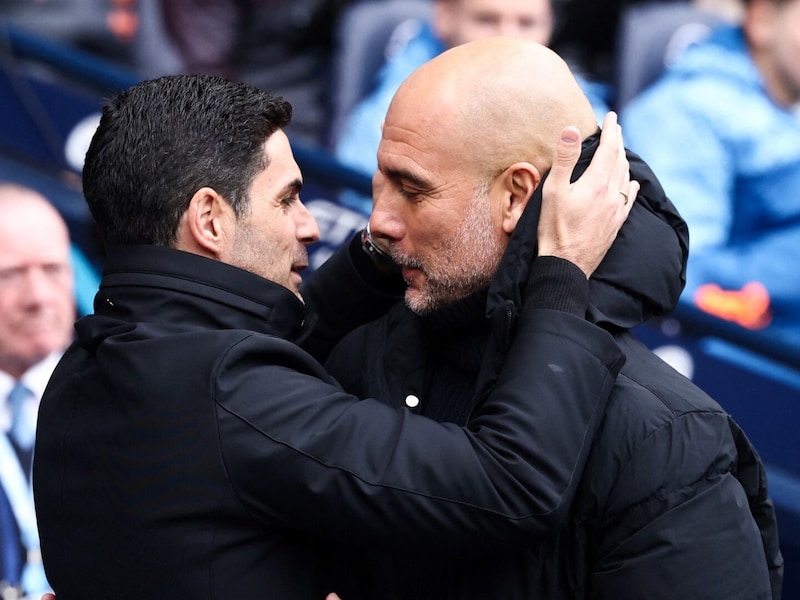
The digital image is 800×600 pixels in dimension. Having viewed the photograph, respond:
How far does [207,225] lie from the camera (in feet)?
5.99

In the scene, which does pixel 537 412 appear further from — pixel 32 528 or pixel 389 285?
pixel 32 528

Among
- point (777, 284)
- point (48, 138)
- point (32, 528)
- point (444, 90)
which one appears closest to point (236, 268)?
point (444, 90)

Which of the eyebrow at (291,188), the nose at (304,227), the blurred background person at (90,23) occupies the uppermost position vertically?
the blurred background person at (90,23)

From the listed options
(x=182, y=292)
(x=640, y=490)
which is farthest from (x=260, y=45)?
(x=640, y=490)

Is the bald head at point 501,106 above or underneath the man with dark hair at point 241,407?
above

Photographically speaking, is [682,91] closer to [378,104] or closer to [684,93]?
[684,93]

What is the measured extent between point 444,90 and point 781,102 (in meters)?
2.90

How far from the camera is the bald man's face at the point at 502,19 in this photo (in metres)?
4.09

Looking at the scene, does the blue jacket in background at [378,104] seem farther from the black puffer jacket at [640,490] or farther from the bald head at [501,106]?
the black puffer jacket at [640,490]

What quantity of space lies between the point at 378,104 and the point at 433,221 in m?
2.46

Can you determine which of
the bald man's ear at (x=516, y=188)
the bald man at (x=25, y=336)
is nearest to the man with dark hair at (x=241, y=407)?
the bald man's ear at (x=516, y=188)

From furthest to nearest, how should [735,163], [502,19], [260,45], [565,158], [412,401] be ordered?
1. [260,45]
2. [735,163]
3. [502,19]
4. [412,401]
5. [565,158]

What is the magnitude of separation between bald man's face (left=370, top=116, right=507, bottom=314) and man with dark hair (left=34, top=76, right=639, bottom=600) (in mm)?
178

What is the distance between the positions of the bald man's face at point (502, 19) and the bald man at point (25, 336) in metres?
1.70
